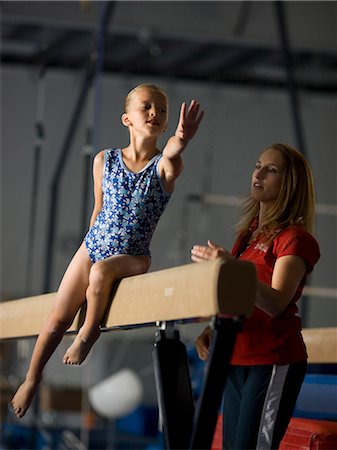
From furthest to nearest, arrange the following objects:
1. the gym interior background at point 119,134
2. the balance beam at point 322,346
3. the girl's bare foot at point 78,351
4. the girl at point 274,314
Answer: the gym interior background at point 119,134, the balance beam at point 322,346, the girl's bare foot at point 78,351, the girl at point 274,314

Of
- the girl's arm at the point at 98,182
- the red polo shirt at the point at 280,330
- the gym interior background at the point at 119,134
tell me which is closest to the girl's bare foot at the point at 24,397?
the girl's arm at the point at 98,182

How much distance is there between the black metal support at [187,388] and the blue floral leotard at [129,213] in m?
0.32

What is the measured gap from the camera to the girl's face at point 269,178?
7.42 feet

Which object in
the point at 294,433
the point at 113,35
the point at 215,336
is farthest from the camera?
the point at 113,35

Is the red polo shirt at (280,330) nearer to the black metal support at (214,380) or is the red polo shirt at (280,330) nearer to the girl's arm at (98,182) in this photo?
the black metal support at (214,380)

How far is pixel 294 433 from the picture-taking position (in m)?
2.54

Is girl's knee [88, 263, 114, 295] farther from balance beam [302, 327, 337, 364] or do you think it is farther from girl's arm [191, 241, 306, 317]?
balance beam [302, 327, 337, 364]

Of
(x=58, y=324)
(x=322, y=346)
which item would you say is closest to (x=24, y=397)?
(x=58, y=324)

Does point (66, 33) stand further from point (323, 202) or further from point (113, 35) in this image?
point (323, 202)

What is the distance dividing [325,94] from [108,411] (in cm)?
378

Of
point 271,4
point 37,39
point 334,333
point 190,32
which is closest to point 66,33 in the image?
point 37,39

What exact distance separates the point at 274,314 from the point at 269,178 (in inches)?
14.0

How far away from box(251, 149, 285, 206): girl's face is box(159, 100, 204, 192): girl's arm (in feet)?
0.63

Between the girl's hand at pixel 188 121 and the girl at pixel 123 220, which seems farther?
the girl at pixel 123 220
